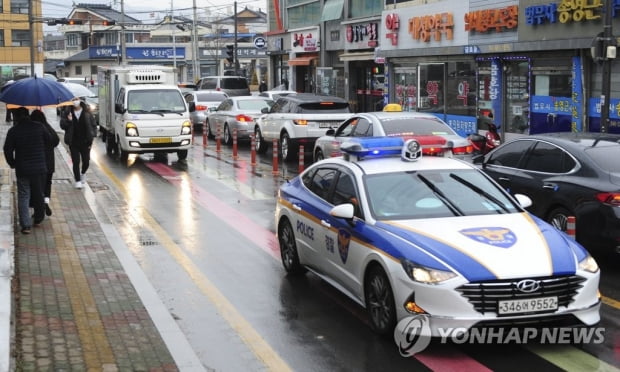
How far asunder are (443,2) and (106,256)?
821 inches

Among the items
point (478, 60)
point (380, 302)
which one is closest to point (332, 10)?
point (478, 60)

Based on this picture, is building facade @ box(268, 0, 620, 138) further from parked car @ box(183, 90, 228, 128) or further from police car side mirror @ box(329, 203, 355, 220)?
police car side mirror @ box(329, 203, 355, 220)

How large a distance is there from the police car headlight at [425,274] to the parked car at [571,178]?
3.71 meters

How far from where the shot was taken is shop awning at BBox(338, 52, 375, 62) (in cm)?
3609

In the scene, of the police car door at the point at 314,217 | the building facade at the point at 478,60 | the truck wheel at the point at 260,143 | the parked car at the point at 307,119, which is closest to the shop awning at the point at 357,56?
the building facade at the point at 478,60

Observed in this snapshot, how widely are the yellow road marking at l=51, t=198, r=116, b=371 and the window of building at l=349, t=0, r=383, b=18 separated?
25.7 meters

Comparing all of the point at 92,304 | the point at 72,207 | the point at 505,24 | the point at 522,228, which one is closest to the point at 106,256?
the point at 92,304

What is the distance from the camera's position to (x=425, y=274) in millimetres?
6992

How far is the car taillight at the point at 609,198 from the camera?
991 cm

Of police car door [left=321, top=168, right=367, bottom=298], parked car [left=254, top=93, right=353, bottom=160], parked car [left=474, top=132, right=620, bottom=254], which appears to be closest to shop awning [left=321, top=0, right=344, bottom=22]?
parked car [left=254, top=93, right=353, bottom=160]

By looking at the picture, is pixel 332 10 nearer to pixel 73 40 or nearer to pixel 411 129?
pixel 411 129

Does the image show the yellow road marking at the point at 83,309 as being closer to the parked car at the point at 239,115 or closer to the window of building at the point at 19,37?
the parked car at the point at 239,115

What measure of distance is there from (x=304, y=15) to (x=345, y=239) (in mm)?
38827

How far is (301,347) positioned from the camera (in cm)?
737
